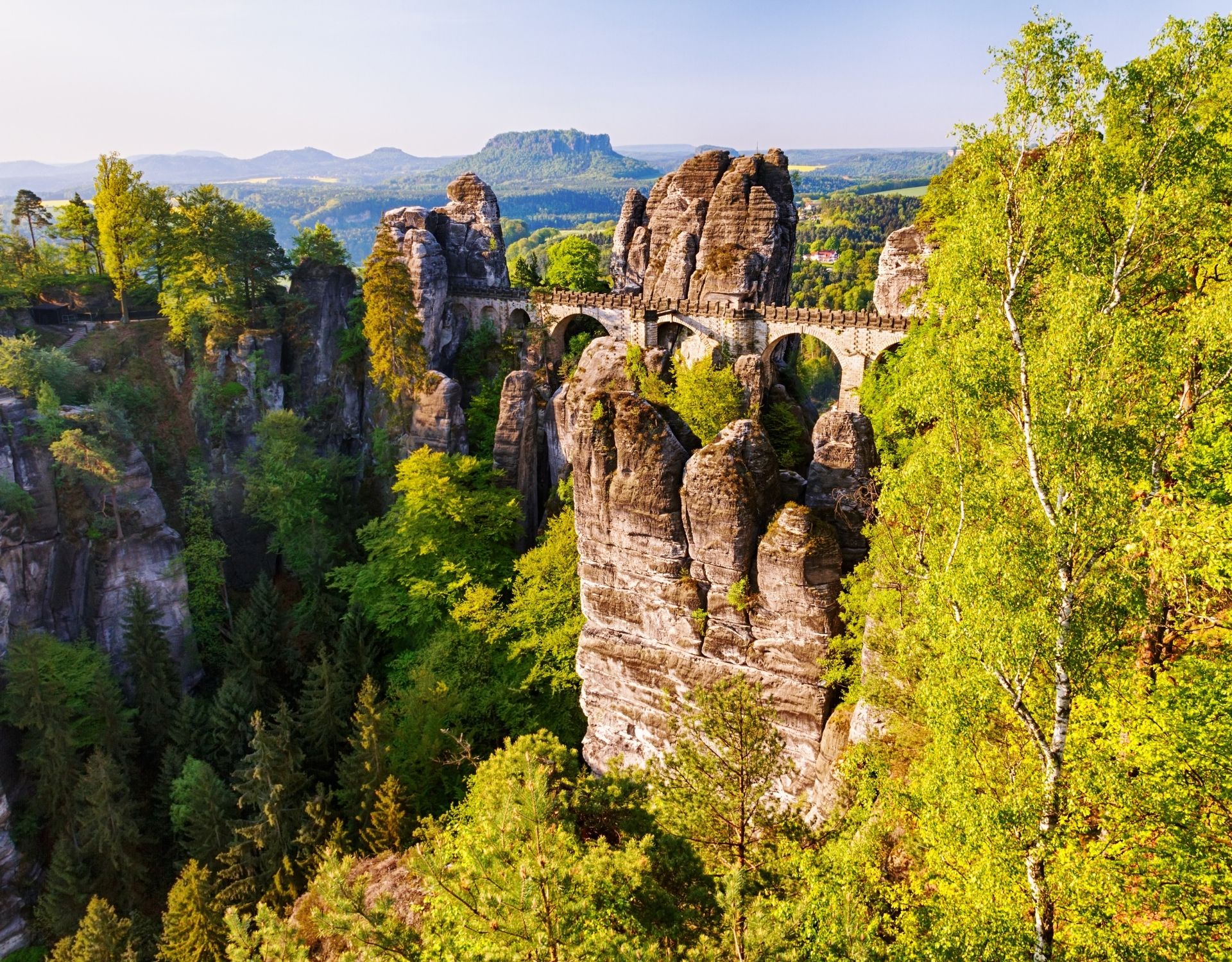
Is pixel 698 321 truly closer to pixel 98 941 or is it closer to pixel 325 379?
pixel 325 379

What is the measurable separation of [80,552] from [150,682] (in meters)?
6.96

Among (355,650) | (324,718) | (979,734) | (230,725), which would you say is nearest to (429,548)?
(355,650)

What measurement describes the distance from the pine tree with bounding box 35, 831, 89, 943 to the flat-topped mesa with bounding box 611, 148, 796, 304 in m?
33.9

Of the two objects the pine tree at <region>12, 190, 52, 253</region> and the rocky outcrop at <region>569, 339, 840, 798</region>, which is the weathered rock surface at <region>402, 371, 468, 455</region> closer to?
the rocky outcrop at <region>569, 339, 840, 798</region>

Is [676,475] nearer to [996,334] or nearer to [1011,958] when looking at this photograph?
[996,334]

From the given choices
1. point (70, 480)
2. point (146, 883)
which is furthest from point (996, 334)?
point (70, 480)

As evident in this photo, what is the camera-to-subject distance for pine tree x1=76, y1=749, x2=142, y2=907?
2478 cm

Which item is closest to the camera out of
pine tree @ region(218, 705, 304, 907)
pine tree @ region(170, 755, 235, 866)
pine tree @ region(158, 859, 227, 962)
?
pine tree @ region(158, 859, 227, 962)

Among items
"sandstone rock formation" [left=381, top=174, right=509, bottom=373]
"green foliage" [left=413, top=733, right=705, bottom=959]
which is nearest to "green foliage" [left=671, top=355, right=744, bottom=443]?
"green foliage" [left=413, top=733, right=705, bottom=959]

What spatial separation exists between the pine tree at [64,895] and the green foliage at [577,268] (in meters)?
36.5

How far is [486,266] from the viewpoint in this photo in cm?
4503

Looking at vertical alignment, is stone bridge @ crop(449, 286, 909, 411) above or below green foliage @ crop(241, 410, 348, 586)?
above

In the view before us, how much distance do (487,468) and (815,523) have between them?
65.9 ft

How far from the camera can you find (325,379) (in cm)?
4141
